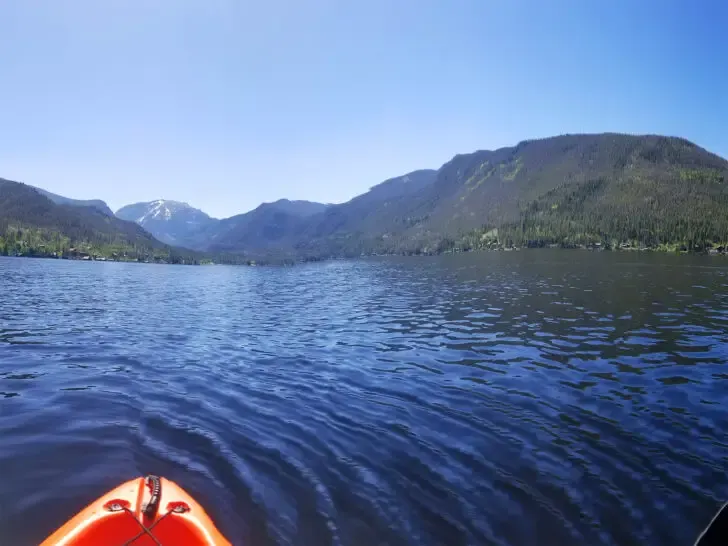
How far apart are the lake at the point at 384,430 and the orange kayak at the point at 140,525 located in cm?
190

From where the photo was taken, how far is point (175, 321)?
38.4 m

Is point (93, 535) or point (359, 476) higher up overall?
point (93, 535)

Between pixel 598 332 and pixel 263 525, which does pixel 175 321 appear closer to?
pixel 263 525

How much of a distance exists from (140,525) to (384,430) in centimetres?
851

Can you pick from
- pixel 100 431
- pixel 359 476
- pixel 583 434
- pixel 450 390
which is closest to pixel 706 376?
pixel 583 434

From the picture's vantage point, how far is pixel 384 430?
14.3 m

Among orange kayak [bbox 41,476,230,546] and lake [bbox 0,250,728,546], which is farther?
lake [bbox 0,250,728,546]

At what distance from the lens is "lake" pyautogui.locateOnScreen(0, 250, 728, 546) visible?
9.70m

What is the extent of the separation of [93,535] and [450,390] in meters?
14.1

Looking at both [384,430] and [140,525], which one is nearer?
[140,525]

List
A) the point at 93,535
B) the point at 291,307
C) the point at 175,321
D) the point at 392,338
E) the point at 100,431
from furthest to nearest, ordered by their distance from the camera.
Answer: the point at 291,307, the point at 175,321, the point at 392,338, the point at 100,431, the point at 93,535

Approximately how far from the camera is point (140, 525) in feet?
24.0

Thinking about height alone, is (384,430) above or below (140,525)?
below

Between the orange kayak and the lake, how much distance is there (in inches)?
74.9
